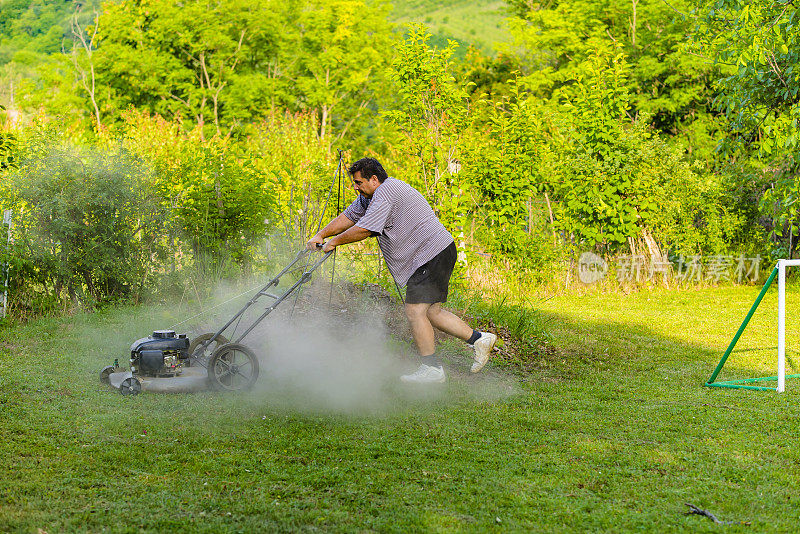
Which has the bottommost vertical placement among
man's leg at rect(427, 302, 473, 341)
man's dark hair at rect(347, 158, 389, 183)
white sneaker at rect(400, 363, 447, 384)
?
white sneaker at rect(400, 363, 447, 384)

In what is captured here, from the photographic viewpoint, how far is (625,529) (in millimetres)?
3852

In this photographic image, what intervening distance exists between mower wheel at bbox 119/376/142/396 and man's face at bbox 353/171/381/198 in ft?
7.49

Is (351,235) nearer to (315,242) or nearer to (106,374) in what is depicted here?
(315,242)

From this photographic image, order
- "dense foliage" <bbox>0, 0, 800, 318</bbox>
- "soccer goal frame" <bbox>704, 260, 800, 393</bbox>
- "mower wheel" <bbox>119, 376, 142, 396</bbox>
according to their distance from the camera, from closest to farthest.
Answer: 1. "mower wheel" <bbox>119, 376, 142, 396</bbox>
2. "soccer goal frame" <bbox>704, 260, 800, 393</bbox>
3. "dense foliage" <bbox>0, 0, 800, 318</bbox>

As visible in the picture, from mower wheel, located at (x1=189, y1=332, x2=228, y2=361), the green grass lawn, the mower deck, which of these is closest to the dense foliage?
the green grass lawn

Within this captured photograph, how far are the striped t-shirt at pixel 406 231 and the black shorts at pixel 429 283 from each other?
5 cm

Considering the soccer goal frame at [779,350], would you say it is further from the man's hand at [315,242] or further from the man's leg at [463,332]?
the man's hand at [315,242]

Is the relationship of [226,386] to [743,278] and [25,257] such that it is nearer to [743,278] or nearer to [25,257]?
[25,257]

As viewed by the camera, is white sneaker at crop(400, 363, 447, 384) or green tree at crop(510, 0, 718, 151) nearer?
white sneaker at crop(400, 363, 447, 384)

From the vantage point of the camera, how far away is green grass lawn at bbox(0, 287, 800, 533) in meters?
3.98

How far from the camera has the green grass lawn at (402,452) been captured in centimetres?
398

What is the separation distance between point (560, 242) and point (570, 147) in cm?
169

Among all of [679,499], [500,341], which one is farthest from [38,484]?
[500,341]

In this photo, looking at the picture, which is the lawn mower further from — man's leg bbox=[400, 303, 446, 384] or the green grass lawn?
man's leg bbox=[400, 303, 446, 384]
